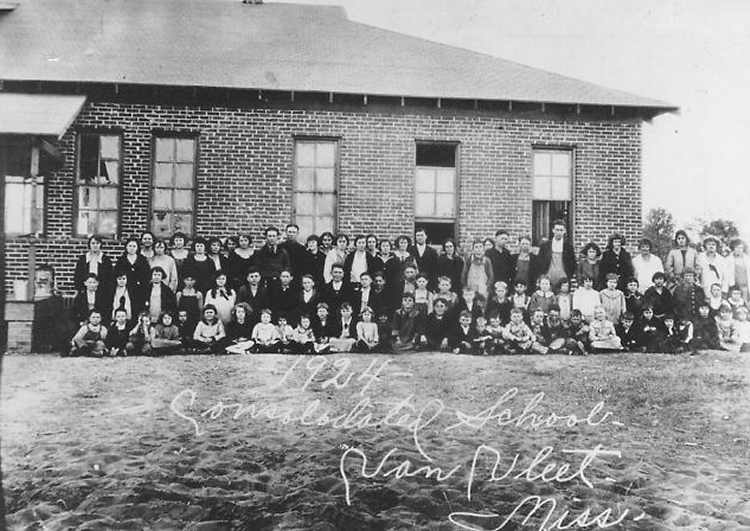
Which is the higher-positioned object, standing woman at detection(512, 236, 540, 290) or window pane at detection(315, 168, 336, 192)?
window pane at detection(315, 168, 336, 192)

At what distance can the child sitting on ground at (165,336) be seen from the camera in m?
6.11

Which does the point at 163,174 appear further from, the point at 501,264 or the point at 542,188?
the point at 542,188

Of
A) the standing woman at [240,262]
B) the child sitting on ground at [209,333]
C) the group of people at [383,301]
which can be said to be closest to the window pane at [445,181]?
the group of people at [383,301]

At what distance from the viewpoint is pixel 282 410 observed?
4898mm

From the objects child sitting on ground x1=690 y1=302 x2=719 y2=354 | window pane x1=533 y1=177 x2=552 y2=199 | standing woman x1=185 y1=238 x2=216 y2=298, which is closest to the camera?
child sitting on ground x1=690 y1=302 x2=719 y2=354

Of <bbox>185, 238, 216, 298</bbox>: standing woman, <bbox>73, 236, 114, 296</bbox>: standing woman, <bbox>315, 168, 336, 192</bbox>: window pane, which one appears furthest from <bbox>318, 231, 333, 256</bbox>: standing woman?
<bbox>73, 236, 114, 296</bbox>: standing woman

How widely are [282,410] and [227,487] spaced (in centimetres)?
85

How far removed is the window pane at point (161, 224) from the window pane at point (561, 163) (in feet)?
16.3

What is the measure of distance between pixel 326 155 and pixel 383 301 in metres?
Answer: 2.38

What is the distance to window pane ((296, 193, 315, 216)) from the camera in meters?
7.77

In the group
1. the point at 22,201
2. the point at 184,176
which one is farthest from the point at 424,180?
the point at 22,201

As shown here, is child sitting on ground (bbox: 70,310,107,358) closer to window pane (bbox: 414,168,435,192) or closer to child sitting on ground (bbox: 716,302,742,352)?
window pane (bbox: 414,168,435,192)

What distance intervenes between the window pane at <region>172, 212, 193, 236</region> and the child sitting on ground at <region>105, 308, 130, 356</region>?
1.63 meters

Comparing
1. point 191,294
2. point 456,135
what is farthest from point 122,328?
point 456,135
